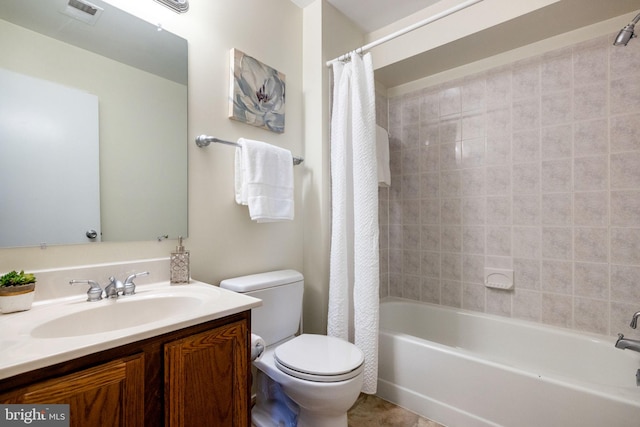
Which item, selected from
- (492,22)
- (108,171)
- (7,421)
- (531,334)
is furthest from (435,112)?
(7,421)

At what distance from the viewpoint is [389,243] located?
2549 mm

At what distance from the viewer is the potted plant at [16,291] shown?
2.88 ft

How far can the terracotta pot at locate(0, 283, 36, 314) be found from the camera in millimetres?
876

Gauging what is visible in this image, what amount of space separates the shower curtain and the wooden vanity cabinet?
80 cm

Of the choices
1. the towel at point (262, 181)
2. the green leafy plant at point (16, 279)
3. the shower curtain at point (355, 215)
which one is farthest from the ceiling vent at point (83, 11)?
the shower curtain at point (355, 215)

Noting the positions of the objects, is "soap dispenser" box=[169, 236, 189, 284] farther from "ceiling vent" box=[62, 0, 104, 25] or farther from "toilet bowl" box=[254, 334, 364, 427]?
"ceiling vent" box=[62, 0, 104, 25]

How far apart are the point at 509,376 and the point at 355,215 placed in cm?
106

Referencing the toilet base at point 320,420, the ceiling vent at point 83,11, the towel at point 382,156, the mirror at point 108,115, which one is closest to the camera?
the mirror at point 108,115

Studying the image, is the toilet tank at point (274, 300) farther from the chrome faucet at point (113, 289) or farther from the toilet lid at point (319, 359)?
the chrome faucet at point (113, 289)

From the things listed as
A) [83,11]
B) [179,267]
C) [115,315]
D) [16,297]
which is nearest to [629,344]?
[179,267]

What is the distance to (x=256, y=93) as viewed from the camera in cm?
168

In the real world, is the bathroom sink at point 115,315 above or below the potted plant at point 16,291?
below

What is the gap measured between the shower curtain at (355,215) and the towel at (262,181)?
31 cm

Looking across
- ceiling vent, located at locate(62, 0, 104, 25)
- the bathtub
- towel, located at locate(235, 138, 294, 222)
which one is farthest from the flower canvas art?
the bathtub
